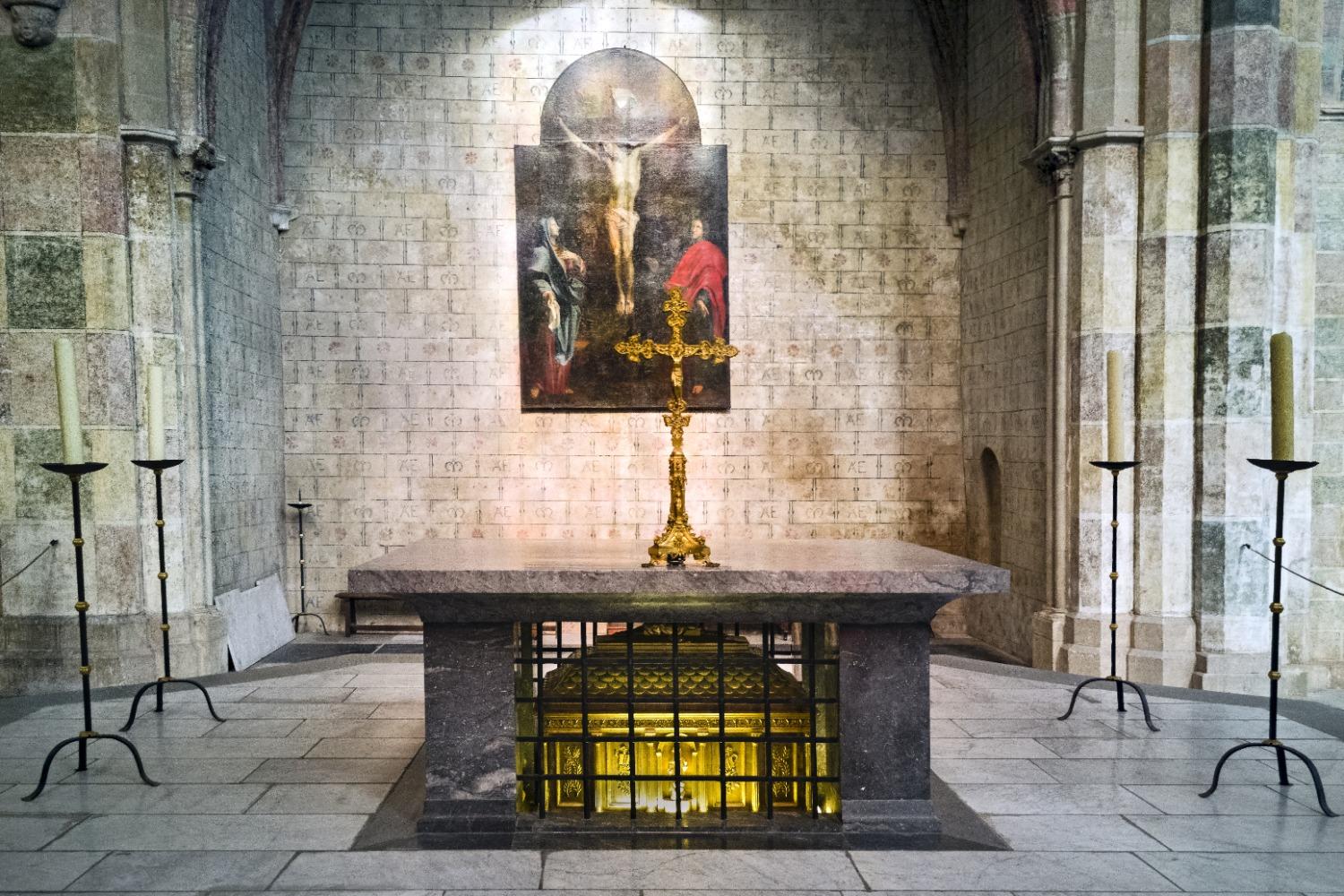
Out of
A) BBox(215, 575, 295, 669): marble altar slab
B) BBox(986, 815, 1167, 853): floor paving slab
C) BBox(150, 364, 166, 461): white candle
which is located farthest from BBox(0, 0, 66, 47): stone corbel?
BBox(986, 815, 1167, 853): floor paving slab

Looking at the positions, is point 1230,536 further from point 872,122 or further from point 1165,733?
point 872,122

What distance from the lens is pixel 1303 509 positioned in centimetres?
672

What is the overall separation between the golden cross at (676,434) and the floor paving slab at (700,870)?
1.08m

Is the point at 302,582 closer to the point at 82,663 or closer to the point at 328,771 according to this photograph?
the point at 82,663

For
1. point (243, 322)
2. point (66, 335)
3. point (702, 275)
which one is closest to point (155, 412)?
point (66, 335)

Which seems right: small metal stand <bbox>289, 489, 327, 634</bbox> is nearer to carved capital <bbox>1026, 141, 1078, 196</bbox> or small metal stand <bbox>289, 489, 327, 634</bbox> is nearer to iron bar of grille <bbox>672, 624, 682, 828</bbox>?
iron bar of grille <bbox>672, 624, 682, 828</bbox>

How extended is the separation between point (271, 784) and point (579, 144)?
22.7 feet

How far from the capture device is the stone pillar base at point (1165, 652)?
6602 mm

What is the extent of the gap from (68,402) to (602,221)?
606 cm

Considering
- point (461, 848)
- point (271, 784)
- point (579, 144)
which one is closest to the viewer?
point (461, 848)

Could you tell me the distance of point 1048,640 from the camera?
7.31 metres

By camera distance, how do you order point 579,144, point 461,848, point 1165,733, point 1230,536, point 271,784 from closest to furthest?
point 461,848 < point 271,784 < point 1165,733 < point 1230,536 < point 579,144

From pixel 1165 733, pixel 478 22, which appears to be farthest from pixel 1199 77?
pixel 478 22

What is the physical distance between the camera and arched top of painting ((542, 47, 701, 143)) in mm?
9492
